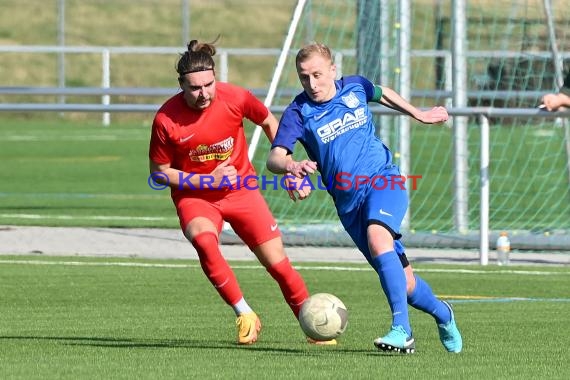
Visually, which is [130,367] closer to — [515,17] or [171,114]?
[171,114]

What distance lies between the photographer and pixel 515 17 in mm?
19484

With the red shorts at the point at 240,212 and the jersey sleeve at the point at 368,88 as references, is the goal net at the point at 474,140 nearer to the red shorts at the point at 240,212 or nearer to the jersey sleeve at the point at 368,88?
the red shorts at the point at 240,212

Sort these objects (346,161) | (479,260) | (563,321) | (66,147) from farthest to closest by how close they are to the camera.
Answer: (66,147)
(479,260)
(563,321)
(346,161)

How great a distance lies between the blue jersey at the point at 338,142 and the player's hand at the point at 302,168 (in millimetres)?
333

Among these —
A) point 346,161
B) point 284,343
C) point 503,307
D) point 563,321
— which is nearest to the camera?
point 346,161

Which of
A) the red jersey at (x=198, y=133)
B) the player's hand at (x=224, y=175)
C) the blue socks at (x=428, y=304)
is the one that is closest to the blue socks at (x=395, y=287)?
the blue socks at (x=428, y=304)

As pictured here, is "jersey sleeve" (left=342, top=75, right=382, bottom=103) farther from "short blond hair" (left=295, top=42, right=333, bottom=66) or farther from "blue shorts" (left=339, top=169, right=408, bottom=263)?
"blue shorts" (left=339, top=169, right=408, bottom=263)

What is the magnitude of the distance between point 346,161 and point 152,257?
6.47 m

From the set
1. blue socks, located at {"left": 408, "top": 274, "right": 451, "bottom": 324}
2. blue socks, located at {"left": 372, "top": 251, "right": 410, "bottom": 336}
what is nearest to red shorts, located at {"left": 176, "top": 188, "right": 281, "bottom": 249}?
blue socks, located at {"left": 408, "top": 274, "right": 451, "bottom": 324}

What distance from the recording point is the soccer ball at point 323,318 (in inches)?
331

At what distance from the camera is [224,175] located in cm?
894

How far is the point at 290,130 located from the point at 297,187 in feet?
1.24

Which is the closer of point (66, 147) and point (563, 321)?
point (563, 321)

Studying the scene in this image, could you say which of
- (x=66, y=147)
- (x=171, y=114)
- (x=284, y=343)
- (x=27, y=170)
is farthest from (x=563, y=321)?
(x=66, y=147)
